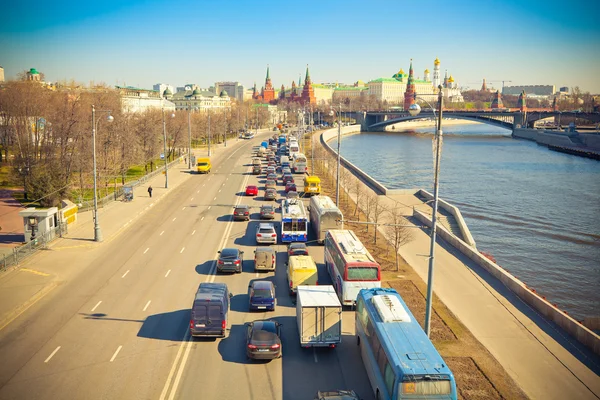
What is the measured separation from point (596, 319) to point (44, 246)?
30732 mm

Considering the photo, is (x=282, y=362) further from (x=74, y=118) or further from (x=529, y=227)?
(x=74, y=118)

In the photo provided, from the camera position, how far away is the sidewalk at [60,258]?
77.4ft

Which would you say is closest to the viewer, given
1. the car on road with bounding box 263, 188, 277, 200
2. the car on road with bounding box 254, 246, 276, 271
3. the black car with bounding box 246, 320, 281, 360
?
the black car with bounding box 246, 320, 281, 360

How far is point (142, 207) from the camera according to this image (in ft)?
146

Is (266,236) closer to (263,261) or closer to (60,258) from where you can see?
(263,261)

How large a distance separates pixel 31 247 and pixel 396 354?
24.3 m

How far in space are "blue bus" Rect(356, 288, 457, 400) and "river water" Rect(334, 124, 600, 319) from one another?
16.4 m

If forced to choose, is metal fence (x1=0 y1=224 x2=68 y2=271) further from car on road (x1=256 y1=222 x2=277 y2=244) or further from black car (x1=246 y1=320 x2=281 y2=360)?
black car (x1=246 y1=320 x2=281 y2=360)

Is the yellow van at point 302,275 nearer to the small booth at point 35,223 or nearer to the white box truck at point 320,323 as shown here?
the white box truck at point 320,323

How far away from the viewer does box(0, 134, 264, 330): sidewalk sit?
23594 millimetres

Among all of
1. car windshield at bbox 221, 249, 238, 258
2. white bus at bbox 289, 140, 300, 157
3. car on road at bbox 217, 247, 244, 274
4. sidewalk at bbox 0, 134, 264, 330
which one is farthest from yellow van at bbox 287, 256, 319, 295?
white bus at bbox 289, 140, 300, 157

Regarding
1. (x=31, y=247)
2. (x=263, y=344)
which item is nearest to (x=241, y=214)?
(x=31, y=247)

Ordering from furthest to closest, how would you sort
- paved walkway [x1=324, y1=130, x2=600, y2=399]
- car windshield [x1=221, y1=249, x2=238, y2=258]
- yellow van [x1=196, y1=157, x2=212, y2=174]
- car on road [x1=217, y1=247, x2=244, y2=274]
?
yellow van [x1=196, y1=157, x2=212, y2=174] < car windshield [x1=221, y1=249, x2=238, y2=258] < car on road [x1=217, y1=247, x2=244, y2=274] < paved walkway [x1=324, y1=130, x2=600, y2=399]

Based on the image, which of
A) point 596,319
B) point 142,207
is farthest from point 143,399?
point 142,207
